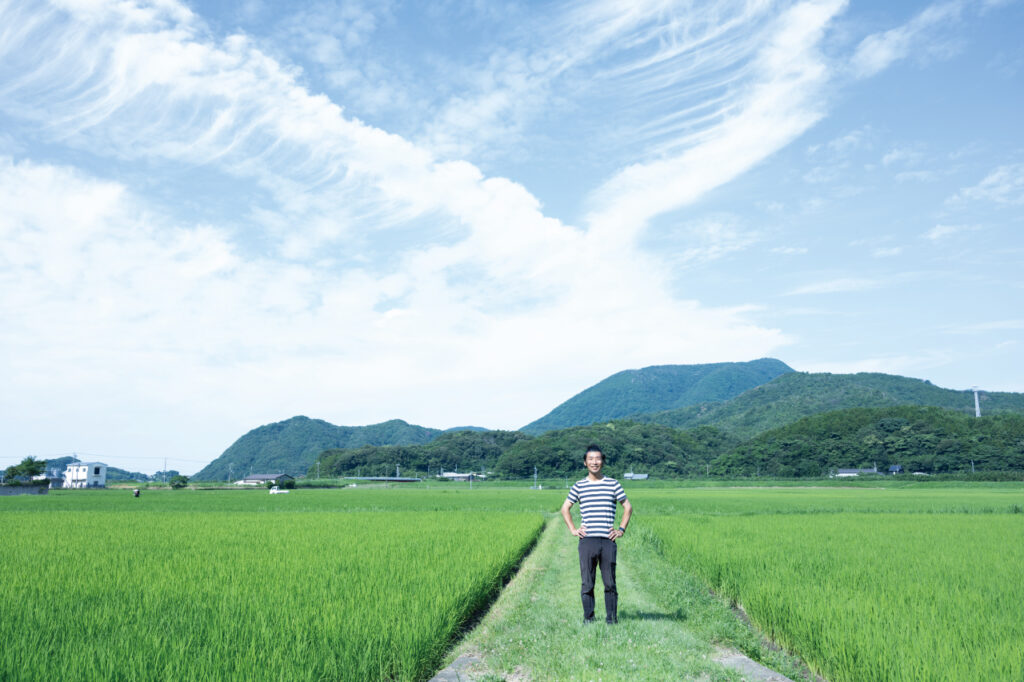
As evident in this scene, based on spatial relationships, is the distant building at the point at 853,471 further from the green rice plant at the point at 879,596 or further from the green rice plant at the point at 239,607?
the green rice plant at the point at 239,607

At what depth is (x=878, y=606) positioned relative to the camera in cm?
639

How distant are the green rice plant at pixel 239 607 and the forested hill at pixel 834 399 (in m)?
143

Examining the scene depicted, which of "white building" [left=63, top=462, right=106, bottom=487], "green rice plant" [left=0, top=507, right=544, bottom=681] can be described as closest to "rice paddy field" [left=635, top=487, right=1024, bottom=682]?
"green rice plant" [left=0, top=507, right=544, bottom=681]

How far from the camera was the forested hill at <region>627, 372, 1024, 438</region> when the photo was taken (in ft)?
497

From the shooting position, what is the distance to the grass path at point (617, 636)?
5.69m

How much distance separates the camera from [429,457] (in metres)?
139

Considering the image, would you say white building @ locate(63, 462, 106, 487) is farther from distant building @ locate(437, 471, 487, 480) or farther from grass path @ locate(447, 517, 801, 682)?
grass path @ locate(447, 517, 801, 682)

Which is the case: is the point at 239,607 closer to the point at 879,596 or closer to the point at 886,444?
the point at 879,596

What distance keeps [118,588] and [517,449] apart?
402ft

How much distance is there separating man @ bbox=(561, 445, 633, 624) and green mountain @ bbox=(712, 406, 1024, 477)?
101m

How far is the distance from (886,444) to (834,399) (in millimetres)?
61174

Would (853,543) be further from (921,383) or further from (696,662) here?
(921,383)

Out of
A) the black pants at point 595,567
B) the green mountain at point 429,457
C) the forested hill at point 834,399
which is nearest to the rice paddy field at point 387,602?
the black pants at point 595,567

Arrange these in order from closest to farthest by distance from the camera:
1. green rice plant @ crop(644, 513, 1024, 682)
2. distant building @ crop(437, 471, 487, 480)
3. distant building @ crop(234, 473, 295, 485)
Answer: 1. green rice plant @ crop(644, 513, 1024, 682)
2. distant building @ crop(234, 473, 295, 485)
3. distant building @ crop(437, 471, 487, 480)
